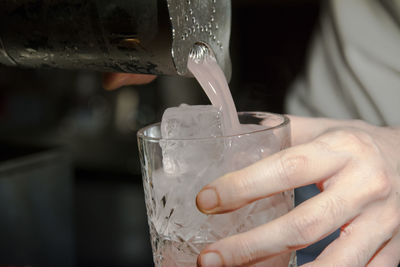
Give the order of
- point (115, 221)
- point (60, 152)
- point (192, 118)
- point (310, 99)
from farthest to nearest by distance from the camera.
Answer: point (115, 221), point (60, 152), point (310, 99), point (192, 118)

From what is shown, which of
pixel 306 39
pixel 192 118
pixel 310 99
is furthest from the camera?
pixel 306 39

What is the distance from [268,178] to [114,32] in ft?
1.24

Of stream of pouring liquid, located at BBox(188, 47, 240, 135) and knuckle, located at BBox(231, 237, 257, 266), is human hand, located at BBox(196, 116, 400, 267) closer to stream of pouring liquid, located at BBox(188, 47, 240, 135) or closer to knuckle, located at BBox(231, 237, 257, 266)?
knuckle, located at BBox(231, 237, 257, 266)

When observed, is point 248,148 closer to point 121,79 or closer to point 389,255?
point 389,255

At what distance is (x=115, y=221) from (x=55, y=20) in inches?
107

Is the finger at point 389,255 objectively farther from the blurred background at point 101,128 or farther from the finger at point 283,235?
the blurred background at point 101,128

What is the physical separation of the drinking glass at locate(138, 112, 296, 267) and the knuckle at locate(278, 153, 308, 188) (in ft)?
0.22

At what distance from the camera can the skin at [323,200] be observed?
66cm

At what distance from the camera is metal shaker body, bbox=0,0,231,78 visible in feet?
2.65

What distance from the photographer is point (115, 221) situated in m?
3.42

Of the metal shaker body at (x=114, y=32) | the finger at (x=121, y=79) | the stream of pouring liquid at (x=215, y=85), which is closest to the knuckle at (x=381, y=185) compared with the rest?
the stream of pouring liquid at (x=215, y=85)

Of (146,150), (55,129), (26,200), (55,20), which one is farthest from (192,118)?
(55,129)

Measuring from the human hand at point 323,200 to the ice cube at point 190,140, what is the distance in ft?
0.19

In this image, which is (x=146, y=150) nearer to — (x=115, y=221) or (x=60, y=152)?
(x=60, y=152)
